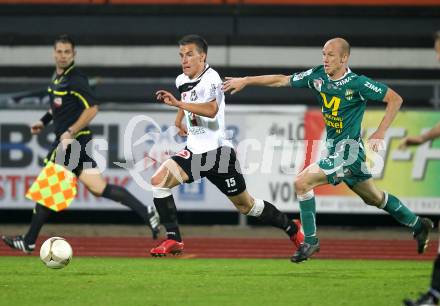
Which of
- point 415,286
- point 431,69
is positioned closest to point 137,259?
point 415,286

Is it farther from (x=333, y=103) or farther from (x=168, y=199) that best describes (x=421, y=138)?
(x=168, y=199)

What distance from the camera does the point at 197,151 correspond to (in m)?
9.15

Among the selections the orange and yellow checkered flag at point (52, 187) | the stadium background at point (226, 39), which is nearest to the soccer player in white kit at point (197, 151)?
the orange and yellow checkered flag at point (52, 187)

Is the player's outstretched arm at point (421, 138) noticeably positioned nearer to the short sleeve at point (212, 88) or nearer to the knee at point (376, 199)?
the short sleeve at point (212, 88)

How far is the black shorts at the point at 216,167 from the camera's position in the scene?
9.07 metres

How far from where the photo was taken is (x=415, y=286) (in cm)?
825

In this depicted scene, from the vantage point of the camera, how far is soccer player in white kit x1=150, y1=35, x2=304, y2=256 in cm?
909

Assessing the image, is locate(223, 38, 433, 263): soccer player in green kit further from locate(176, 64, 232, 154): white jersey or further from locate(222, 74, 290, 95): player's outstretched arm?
locate(176, 64, 232, 154): white jersey

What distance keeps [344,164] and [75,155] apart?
2808mm

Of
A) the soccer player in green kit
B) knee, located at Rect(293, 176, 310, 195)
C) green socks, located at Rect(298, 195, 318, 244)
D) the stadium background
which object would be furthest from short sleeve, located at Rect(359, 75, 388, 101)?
the stadium background

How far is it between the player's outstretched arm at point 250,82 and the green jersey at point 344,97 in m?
0.24

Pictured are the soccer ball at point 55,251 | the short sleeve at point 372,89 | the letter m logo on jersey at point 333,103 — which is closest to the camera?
the soccer ball at point 55,251

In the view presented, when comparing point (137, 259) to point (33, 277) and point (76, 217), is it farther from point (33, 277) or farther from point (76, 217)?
point (76, 217)

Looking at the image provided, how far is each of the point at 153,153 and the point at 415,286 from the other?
6.03 meters
